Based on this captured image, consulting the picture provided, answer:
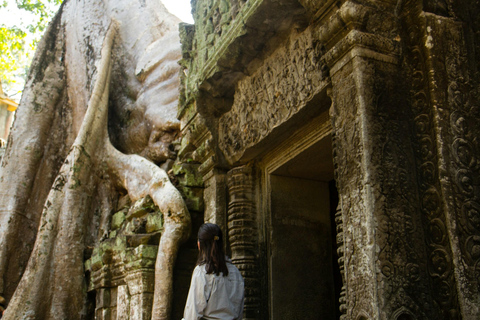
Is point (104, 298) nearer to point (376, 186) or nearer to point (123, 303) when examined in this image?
point (123, 303)

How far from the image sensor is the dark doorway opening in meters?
Answer: 3.38

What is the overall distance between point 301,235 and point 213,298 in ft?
4.21

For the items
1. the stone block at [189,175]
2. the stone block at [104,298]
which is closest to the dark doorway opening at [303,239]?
the stone block at [189,175]

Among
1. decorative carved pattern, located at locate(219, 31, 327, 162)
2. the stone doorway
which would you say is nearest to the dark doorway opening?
the stone doorway

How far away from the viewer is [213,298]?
8.02 ft

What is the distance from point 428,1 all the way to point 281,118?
1.12 metres

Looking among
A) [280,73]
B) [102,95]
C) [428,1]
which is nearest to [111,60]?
[102,95]

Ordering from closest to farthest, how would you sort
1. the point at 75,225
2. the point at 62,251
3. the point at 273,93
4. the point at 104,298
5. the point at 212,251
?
the point at 212,251
the point at 273,93
the point at 104,298
the point at 62,251
the point at 75,225

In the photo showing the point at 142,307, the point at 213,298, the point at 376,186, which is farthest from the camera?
the point at 142,307

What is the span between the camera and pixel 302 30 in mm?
2982

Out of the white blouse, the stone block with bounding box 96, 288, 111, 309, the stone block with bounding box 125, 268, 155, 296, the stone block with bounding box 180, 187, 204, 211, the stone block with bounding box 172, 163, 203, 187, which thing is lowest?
the white blouse

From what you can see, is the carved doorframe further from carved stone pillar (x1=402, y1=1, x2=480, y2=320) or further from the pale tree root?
the pale tree root

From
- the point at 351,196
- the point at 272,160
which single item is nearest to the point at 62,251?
the point at 272,160

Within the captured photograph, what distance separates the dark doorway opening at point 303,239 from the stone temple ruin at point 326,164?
10mm
